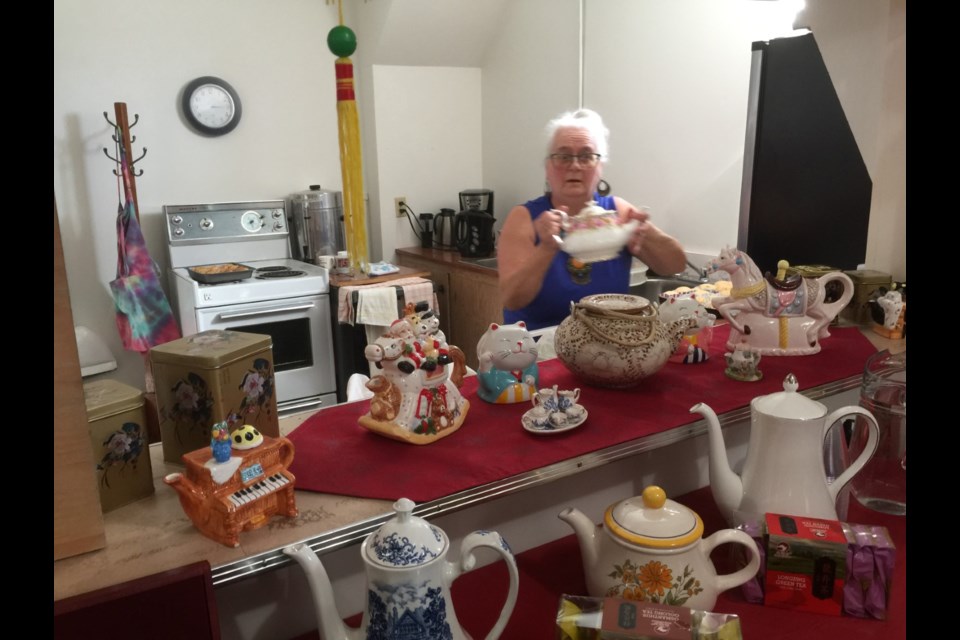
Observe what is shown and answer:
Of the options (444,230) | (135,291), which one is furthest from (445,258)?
(135,291)

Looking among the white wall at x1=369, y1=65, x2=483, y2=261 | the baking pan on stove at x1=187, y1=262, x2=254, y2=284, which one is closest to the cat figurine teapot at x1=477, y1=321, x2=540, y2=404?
the baking pan on stove at x1=187, y1=262, x2=254, y2=284

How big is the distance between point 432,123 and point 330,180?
64 cm

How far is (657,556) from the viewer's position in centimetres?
84

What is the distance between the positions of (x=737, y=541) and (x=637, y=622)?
21cm

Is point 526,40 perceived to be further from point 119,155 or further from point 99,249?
point 99,249

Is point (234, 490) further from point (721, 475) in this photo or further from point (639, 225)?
point (639, 225)

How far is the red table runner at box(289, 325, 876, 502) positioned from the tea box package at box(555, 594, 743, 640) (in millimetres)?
210

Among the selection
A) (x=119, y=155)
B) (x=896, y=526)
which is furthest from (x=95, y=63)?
(x=896, y=526)

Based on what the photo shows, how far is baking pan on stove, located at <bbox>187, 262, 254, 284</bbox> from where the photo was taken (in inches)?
110

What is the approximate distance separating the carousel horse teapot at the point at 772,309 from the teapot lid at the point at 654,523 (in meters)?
0.67

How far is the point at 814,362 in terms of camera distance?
4.64 feet

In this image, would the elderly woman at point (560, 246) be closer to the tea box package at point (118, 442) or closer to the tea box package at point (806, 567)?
the tea box package at point (806, 567)

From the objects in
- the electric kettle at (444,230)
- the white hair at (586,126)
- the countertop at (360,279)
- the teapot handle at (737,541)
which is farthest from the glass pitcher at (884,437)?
the electric kettle at (444,230)

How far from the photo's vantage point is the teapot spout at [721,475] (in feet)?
3.43
